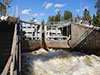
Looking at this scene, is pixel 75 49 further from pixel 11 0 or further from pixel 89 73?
pixel 11 0

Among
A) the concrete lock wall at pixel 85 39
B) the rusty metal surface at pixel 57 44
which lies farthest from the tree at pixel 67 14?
the rusty metal surface at pixel 57 44

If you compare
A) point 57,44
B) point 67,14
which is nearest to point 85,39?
point 57,44

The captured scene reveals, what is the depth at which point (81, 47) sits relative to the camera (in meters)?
12.0

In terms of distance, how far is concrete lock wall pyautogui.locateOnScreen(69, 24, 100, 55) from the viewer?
1023cm

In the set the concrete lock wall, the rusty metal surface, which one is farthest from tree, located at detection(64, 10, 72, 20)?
the rusty metal surface

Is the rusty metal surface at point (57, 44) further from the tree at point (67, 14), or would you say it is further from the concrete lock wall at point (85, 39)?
the tree at point (67, 14)

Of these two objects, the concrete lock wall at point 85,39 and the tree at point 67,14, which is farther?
the tree at point 67,14

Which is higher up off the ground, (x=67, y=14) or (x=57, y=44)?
(x=67, y=14)

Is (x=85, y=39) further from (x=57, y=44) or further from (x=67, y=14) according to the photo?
(x=67, y=14)

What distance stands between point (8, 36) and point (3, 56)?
2.34 m

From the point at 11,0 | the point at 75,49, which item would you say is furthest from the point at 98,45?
the point at 11,0

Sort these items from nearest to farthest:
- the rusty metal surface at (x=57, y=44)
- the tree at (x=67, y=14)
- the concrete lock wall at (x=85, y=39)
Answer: the concrete lock wall at (x=85, y=39) → the rusty metal surface at (x=57, y=44) → the tree at (x=67, y=14)

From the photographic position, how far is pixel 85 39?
1140cm

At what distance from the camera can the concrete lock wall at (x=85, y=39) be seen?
10.2 meters
